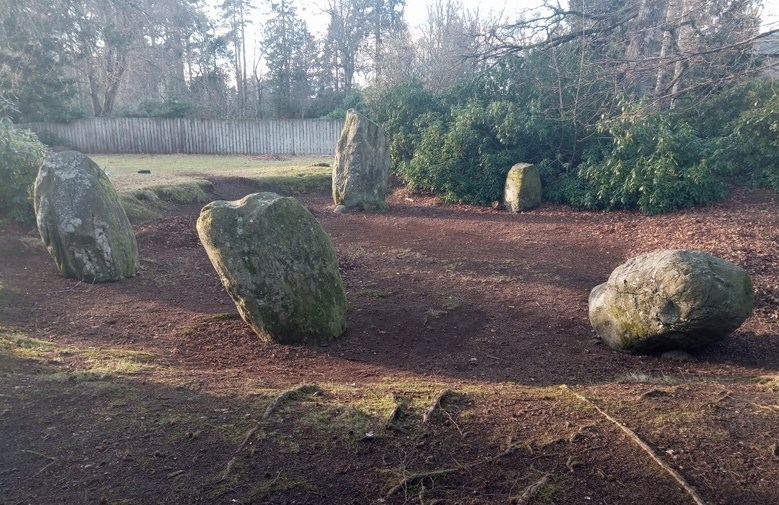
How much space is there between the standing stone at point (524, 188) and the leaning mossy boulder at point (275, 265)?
28.3 ft

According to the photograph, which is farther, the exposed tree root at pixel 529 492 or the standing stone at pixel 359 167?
the standing stone at pixel 359 167

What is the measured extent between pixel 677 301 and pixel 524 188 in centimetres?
860

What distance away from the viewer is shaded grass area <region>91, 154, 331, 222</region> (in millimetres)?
12523

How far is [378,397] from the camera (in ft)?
12.5

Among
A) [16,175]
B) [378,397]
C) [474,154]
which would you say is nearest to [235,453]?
[378,397]

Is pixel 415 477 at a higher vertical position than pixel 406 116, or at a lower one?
lower

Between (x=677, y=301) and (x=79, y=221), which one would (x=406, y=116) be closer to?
(x=79, y=221)

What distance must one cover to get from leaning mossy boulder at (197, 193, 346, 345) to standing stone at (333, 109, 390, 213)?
8.01m

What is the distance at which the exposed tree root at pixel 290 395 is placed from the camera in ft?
11.4

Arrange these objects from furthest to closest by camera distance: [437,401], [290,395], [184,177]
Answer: [184,177] < [290,395] < [437,401]

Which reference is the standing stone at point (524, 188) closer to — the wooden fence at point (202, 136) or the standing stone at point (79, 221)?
the standing stone at point (79, 221)

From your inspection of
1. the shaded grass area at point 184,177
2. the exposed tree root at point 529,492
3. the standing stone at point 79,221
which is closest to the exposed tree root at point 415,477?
the exposed tree root at point 529,492

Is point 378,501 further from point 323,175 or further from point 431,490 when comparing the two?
point 323,175

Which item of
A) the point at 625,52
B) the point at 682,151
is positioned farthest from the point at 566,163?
the point at 625,52
